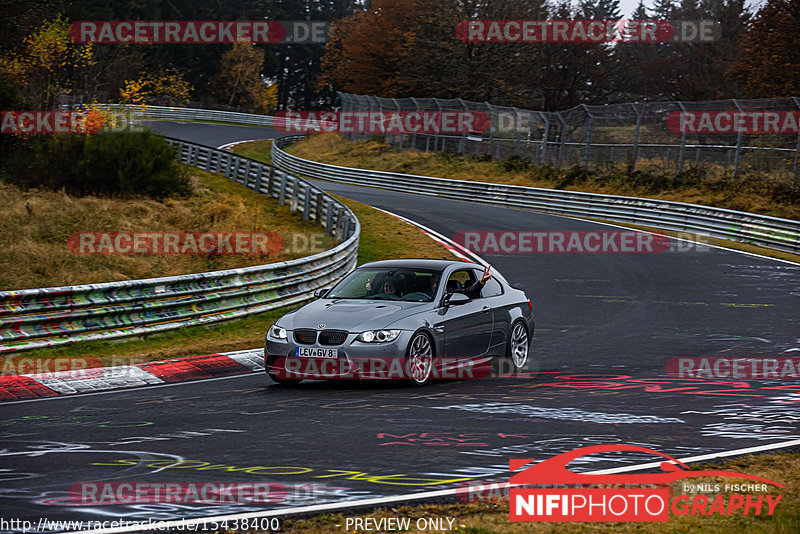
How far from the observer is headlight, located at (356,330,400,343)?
372 inches

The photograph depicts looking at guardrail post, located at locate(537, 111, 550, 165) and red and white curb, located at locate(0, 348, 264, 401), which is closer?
red and white curb, located at locate(0, 348, 264, 401)

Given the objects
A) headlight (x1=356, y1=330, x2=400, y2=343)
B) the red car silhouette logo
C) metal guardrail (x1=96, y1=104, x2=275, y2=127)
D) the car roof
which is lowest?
the red car silhouette logo

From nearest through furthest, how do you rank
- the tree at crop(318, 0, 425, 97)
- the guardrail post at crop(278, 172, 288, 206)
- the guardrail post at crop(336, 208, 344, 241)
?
1. the guardrail post at crop(336, 208, 344, 241)
2. the guardrail post at crop(278, 172, 288, 206)
3. the tree at crop(318, 0, 425, 97)

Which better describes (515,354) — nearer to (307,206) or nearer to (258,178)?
(307,206)

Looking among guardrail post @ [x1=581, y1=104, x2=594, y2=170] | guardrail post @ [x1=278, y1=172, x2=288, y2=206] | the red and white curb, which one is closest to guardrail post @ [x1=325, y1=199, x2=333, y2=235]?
guardrail post @ [x1=278, y1=172, x2=288, y2=206]

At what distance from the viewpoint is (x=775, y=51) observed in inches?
1687

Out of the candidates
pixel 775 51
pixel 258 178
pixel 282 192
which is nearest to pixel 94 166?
pixel 282 192

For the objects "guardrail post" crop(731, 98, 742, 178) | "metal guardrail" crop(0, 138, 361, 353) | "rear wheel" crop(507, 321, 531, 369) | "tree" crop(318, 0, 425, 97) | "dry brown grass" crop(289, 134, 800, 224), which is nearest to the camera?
"rear wheel" crop(507, 321, 531, 369)

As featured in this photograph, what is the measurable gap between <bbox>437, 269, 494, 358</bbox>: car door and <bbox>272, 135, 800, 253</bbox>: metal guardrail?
54.7ft

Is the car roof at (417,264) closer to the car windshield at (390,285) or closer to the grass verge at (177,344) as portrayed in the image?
the car windshield at (390,285)

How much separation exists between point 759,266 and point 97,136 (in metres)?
19.0

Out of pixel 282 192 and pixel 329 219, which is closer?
pixel 329 219

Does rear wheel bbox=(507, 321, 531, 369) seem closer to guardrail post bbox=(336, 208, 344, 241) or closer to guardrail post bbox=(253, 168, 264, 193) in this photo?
guardrail post bbox=(336, 208, 344, 241)

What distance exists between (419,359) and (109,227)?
12.9 metres
